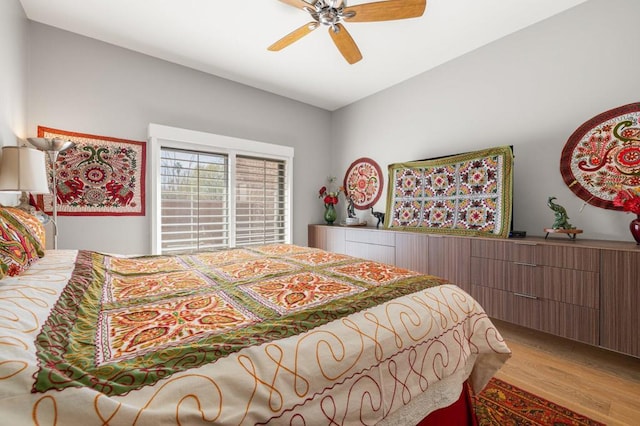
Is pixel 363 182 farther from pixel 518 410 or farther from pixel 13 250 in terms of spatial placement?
pixel 13 250

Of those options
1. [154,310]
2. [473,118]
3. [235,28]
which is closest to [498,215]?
[473,118]

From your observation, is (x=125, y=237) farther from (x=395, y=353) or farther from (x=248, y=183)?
(x=395, y=353)

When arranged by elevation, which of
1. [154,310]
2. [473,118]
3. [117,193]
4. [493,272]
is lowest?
[493,272]

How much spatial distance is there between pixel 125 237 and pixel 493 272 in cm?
350

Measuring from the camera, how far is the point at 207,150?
10.9 ft

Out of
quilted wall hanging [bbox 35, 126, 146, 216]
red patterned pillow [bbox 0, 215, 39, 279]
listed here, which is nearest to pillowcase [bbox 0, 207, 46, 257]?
red patterned pillow [bbox 0, 215, 39, 279]

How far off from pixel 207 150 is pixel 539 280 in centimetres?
351

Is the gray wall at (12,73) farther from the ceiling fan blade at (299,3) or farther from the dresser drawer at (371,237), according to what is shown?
the dresser drawer at (371,237)

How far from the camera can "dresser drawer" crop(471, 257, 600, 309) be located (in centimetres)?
189

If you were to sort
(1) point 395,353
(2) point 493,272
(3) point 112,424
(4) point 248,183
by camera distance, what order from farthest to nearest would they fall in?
(4) point 248,183 → (2) point 493,272 → (1) point 395,353 → (3) point 112,424

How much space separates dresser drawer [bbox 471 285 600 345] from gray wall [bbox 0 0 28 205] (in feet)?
12.0

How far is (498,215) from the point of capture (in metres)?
2.48

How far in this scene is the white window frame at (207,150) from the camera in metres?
2.91

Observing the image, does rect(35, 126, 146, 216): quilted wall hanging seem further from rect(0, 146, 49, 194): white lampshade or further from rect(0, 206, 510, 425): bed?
rect(0, 206, 510, 425): bed
